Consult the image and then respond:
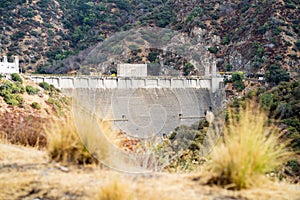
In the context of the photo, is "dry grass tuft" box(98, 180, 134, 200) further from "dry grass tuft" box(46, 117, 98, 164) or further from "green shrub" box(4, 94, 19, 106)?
"green shrub" box(4, 94, 19, 106)

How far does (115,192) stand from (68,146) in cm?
141

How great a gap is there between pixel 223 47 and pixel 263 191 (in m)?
61.8

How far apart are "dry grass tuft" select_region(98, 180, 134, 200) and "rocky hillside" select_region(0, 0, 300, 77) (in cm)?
5098

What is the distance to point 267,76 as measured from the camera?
50750 mm

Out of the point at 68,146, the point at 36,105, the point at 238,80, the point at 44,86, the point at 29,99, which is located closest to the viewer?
the point at 68,146

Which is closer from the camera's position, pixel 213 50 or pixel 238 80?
pixel 238 80

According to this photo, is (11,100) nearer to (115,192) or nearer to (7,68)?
(7,68)

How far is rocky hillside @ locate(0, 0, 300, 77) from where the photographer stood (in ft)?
192

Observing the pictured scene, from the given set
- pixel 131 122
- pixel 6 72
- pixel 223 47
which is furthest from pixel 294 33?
pixel 131 122

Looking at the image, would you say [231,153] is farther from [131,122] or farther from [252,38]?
[252,38]

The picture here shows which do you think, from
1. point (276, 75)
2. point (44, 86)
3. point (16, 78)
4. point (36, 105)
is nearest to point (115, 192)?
point (36, 105)

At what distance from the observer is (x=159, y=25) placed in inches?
2965

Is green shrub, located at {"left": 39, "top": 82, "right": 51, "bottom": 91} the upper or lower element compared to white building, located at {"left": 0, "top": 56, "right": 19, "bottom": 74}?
lower

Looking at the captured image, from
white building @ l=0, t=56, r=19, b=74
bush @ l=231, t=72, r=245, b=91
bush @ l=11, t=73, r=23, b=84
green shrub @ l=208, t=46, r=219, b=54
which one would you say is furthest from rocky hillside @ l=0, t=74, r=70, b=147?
green shrub @ l=208, t=46, r=219, b=54
